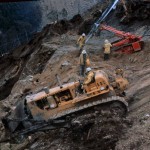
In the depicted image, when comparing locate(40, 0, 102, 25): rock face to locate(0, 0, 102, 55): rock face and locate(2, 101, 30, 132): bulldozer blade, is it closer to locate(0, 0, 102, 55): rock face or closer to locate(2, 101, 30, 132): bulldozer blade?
locate(0, 0, 102, 55): rock face

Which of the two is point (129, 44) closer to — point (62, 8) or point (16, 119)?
point (16, 119)

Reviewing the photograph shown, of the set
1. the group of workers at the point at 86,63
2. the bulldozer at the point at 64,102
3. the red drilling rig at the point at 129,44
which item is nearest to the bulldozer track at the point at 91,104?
the bulldozer at the point at 64,102

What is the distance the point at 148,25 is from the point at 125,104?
1166 cm

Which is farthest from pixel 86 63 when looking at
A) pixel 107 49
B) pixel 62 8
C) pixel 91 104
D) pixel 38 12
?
pixel 38 12

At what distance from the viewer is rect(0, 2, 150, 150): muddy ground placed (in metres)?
13.2

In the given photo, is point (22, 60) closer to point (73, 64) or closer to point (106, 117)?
point (73, 64)

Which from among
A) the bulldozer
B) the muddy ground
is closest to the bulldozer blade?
the bulldozer

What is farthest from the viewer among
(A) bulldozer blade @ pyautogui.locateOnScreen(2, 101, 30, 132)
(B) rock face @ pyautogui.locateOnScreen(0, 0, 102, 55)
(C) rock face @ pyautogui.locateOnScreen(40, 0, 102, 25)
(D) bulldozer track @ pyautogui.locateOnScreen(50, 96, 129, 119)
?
(C) rock face @ pyautogui.locateOnScreen(40, 0, 102, 25)

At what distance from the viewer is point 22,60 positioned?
1121 inches

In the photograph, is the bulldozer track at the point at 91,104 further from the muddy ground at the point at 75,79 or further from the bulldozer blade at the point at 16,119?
the bulldozer blade at the point at 16,119

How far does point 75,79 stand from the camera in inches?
795

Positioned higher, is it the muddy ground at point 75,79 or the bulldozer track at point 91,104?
the bulldozer track at point 91,104

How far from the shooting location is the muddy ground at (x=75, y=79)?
13164 mm

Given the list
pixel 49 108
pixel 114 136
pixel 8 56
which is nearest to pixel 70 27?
pixel 8 56
